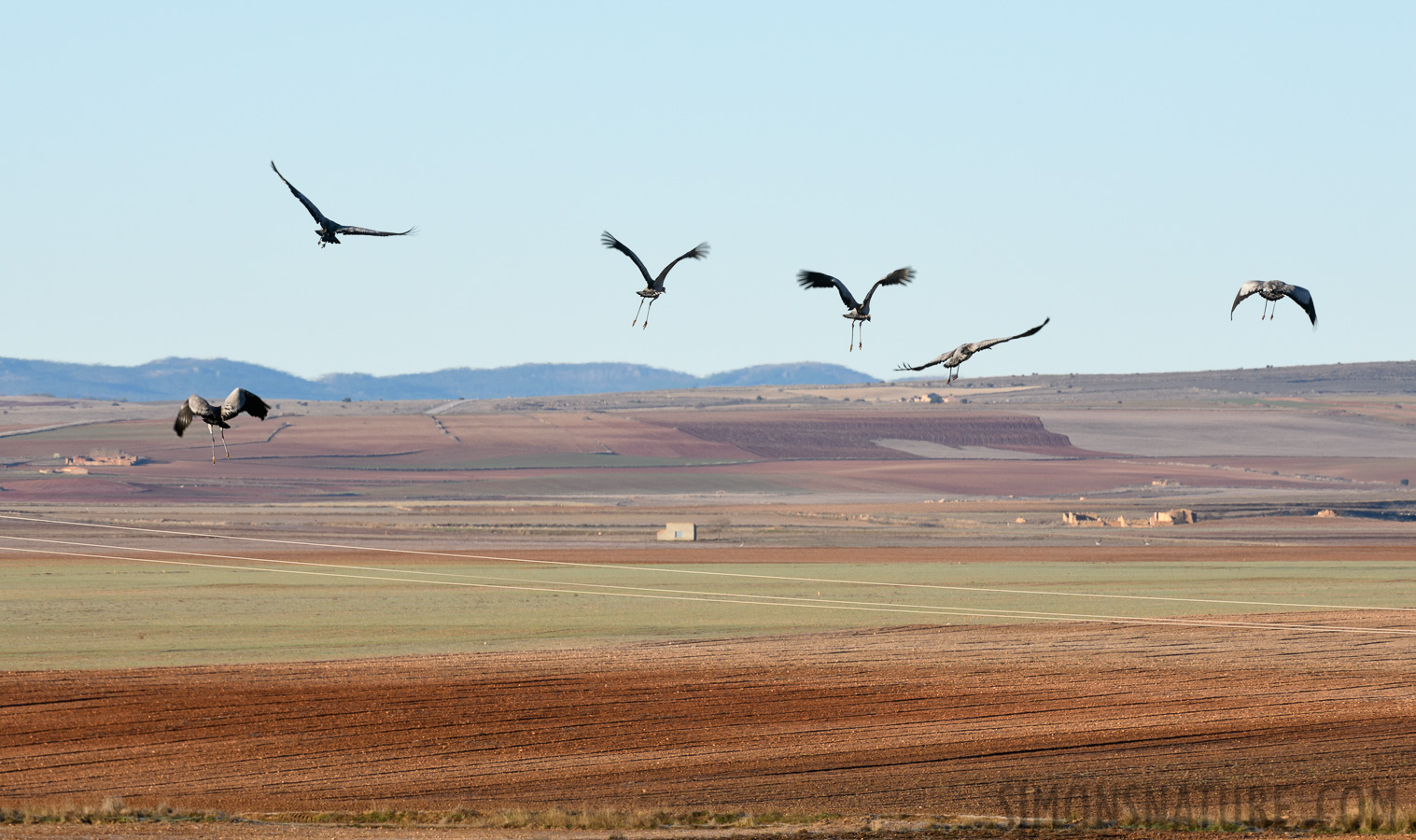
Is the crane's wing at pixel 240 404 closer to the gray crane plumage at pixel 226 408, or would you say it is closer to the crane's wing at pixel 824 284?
the gray crane plumage at pixel 226 408

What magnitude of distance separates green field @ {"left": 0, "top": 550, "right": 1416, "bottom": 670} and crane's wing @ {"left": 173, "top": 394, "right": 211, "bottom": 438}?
27.4 m

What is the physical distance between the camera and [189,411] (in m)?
17.5

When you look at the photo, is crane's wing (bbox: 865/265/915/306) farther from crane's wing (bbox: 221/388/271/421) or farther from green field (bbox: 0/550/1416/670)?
green field (bbox: 0/550/1416/670)

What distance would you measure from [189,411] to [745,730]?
19261mm

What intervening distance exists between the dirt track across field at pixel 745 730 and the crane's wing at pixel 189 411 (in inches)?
425

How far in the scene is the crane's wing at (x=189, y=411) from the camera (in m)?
16.8

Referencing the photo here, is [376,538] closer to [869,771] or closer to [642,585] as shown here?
[642,585]

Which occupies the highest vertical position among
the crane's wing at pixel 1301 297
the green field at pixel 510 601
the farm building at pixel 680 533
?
the crane's wing at pixel 1301 297

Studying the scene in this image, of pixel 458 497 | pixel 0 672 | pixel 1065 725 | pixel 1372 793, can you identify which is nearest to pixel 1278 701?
pixel 1065 725

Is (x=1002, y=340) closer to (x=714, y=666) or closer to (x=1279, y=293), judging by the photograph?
(x=1279, y=293)

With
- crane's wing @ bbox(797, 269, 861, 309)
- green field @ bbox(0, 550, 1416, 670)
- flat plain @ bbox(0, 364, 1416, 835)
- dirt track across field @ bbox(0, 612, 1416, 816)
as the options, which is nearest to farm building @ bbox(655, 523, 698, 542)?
flat plain @ bbox(0, 364, 1416, 835)

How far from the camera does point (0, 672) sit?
133 ft

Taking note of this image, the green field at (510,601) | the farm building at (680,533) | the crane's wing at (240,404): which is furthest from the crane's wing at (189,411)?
the farm building at (680,533)

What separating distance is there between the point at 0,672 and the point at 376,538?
179 feet
